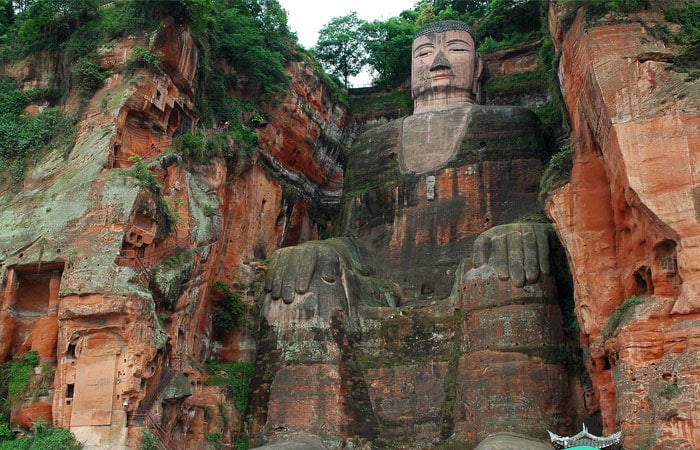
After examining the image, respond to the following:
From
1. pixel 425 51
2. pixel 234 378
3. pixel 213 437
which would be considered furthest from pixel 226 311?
pixel 425 51

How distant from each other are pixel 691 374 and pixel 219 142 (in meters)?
12.2

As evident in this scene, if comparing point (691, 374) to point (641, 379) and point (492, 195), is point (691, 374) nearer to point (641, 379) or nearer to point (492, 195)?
point (641, 379)

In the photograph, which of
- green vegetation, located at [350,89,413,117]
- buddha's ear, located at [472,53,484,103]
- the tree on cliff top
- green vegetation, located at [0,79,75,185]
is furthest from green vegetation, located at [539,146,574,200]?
the tree on cliff top

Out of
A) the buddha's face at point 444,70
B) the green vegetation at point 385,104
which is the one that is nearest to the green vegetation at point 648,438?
the buddha's face at point 444,70

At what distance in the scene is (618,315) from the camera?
52.3 feet

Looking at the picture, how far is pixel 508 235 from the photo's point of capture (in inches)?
771

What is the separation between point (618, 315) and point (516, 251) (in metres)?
3.65

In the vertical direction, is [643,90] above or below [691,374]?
above

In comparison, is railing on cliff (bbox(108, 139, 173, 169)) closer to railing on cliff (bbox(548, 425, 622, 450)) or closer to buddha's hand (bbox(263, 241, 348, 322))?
buddha's hand (bbox(263, 241, 348, 322))

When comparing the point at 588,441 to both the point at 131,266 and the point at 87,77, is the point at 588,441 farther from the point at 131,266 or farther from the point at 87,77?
the point at 87,77

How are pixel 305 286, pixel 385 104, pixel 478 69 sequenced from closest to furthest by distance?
1. pixel 305 286
2. pixel 478 69
3. pixel 385 104

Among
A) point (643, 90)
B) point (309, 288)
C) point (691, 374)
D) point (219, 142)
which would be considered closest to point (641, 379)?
point (691, 374)

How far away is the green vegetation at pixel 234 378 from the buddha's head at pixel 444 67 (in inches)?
383

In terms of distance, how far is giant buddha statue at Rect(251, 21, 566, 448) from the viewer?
18609 millimetres
